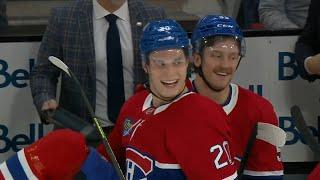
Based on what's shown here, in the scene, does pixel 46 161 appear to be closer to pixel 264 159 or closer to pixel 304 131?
pixel 264 159

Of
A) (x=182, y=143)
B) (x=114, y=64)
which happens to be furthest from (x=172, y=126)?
(x=114, y=64)

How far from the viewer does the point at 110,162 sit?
202 centimetres

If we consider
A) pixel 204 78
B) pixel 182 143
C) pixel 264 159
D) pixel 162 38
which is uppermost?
pixel 162 38

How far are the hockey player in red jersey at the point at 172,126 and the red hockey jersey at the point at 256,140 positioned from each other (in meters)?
0.23

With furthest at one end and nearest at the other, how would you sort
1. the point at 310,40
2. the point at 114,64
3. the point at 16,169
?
the point at 310,40, the point at 114,64, the point at 16,169

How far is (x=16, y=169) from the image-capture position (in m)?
1.38

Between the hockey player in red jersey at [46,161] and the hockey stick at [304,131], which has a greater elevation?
the hockey player in red jersey at [46,161]

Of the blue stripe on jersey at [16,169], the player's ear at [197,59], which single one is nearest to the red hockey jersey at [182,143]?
the player's ear at [197,59]

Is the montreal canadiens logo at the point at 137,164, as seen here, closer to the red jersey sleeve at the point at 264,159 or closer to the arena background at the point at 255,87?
the red jersey sleeve at the point at 264,159


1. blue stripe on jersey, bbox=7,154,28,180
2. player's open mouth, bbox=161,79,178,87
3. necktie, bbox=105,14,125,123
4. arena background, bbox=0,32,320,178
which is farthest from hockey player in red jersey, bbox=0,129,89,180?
arena background, bbox=0,32,320,178

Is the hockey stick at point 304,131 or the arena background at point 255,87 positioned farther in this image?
the arena background at point 255,87

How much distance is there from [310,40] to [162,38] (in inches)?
46.8

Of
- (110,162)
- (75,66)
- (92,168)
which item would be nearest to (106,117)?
(75,66)

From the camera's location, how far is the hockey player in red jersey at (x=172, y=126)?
1769mm
